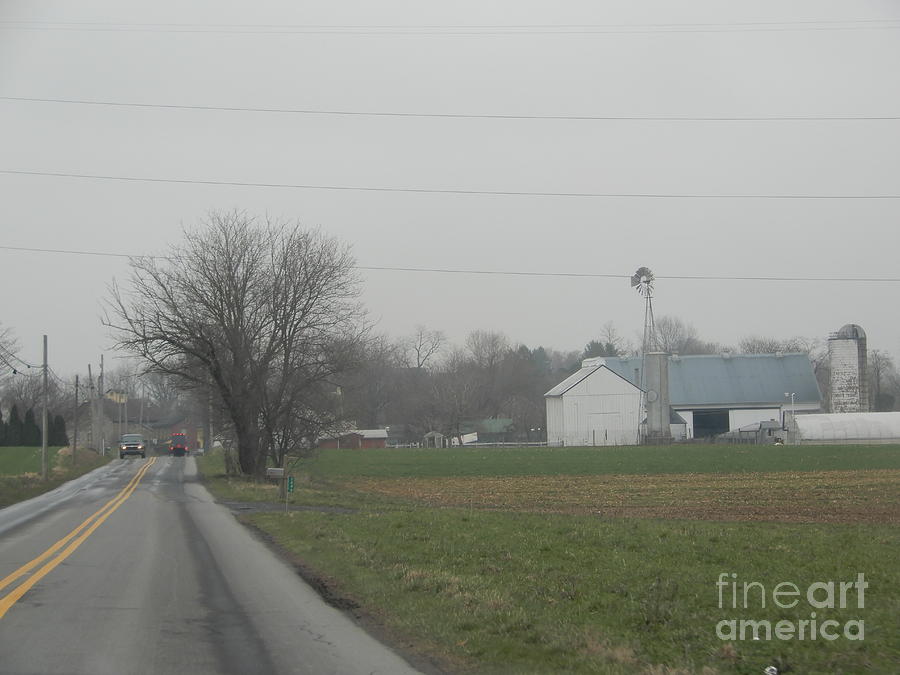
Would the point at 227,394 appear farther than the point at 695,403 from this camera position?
No

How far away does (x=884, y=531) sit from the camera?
15.9m

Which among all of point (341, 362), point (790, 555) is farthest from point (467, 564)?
point (341, 362)

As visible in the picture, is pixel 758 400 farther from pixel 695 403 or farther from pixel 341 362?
pixel 341 362

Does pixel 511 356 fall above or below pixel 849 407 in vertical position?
above

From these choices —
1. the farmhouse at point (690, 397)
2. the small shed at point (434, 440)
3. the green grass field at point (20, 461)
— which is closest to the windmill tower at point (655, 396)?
the farmhouse at point (690, 397)

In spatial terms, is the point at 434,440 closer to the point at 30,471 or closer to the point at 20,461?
the point at 20,461

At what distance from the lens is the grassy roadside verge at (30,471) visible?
3585 centimetres

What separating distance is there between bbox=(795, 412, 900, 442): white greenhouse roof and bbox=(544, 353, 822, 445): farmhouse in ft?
34.5

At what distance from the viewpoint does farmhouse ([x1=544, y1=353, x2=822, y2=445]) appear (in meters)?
95.4

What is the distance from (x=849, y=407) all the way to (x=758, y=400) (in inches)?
356

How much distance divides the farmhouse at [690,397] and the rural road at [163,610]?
3083 inches

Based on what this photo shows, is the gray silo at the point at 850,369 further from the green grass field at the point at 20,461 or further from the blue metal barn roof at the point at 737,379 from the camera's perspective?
the green grass field at the point at 20,461

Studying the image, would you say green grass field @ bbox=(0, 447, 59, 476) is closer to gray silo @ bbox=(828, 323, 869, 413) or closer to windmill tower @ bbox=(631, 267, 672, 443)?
windmill tower @ bbox=(631, 267, 672, 443)

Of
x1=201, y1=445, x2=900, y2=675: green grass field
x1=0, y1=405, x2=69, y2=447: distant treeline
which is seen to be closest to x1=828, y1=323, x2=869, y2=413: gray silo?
x1=201, y1=445, x2=900, y2=675: green grass field
